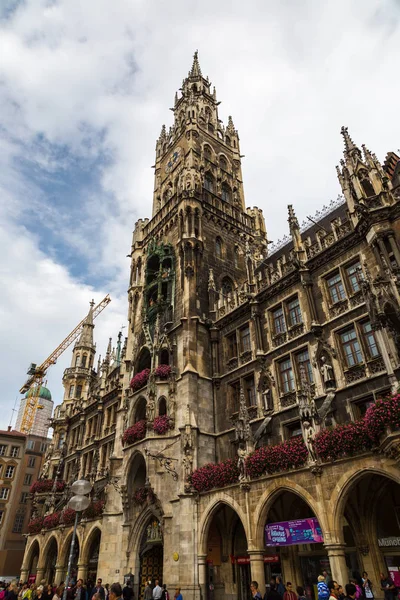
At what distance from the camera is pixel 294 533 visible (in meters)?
17.9

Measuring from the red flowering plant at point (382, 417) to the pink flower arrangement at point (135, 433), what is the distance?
1560 cm

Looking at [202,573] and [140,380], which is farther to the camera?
[140,380]

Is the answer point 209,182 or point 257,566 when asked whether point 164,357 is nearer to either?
Answer: point 257,566

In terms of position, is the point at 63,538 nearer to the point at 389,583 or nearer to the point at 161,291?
the point at 161,291

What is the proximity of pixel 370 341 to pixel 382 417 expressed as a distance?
5.38m

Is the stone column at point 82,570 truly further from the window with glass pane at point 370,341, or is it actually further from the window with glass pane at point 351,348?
the window with glass pane at point 370,341

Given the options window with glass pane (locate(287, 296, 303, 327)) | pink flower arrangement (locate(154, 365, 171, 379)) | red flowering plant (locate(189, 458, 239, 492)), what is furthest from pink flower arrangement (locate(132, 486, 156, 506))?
→ window with glass pane (locate(287, 296, 303, 327))

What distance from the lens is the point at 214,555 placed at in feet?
76.9

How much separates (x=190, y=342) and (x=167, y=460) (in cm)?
766

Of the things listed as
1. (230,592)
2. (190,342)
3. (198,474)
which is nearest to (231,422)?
(198,474)

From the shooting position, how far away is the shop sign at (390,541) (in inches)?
688

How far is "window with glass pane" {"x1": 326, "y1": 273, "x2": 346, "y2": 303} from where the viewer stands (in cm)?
2225

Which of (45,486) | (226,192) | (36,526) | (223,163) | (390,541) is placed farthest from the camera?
(223,163)

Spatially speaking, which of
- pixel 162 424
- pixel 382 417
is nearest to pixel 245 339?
pixel 162 424
